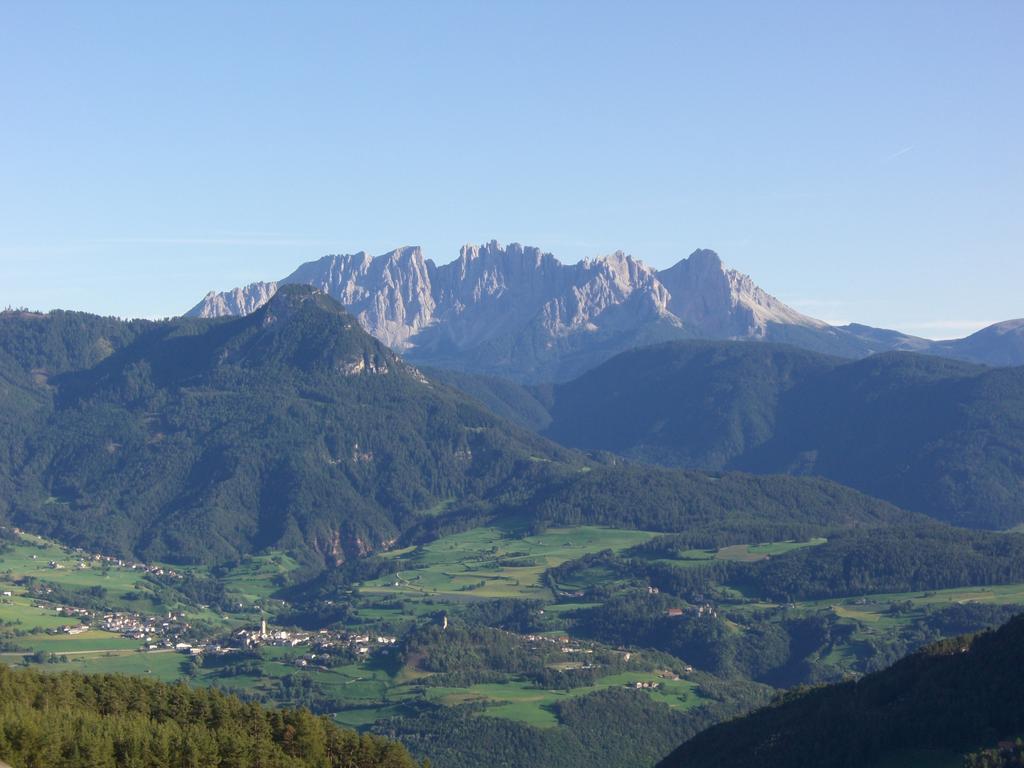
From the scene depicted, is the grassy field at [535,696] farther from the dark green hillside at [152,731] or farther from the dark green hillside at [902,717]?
the dark green hillside at [152,731]

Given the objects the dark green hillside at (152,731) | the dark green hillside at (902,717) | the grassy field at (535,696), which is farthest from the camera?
the grassy field at (535,696)

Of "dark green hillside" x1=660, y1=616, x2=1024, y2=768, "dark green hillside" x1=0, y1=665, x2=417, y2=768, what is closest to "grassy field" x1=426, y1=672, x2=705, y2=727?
"dark green hillside" x1=660, y1=616, x2=1024, y2=768

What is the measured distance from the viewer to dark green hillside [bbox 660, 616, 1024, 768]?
10475cm

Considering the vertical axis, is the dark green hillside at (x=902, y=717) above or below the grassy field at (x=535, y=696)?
above

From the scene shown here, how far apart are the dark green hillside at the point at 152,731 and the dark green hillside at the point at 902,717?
28.5m

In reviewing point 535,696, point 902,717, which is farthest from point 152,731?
point 535,696

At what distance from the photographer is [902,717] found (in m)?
110

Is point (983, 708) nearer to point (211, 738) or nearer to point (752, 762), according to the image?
point (752, 762)

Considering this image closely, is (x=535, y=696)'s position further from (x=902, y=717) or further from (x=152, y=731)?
(x=152, y=731)

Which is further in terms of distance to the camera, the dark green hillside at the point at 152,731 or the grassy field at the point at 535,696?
the grassy field at the point at 535,696

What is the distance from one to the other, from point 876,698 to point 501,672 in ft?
253

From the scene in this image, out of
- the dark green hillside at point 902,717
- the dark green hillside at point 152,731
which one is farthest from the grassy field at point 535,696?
the dark green hillside at point 152,731

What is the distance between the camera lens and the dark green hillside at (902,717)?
104750 millimetres

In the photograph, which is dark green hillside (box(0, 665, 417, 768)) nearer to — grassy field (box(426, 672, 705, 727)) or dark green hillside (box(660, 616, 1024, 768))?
dark green hillside (box(660, 616, 1024, 768))
